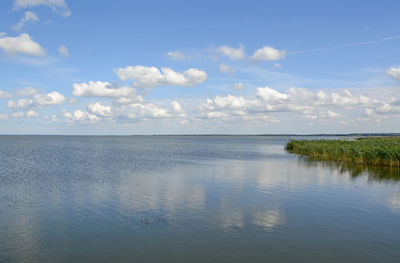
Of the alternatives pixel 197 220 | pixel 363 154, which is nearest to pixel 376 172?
pixel 363 154

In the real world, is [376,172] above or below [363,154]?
below

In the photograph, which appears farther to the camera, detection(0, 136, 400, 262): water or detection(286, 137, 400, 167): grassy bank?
detection(286, 137, 400, 167): grassy bank

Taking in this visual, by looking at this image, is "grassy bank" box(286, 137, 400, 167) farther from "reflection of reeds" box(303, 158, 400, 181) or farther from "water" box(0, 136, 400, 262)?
"water" box(0, 136, 400, 262)

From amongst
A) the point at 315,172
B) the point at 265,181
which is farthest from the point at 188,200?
the point at 315,172

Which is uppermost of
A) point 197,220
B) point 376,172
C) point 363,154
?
point 363,154

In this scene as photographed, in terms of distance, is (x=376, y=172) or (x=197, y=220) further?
(x=376, y=172)

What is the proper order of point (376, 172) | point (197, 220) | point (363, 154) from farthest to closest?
point (363, 154) < point (376, 172) < point (197, 220)

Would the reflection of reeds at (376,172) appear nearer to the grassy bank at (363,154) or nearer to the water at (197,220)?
the grassy bank at (363,154)

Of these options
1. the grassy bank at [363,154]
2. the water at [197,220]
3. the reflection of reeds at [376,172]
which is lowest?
the water at [197,220]

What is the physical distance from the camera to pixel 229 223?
14594 mm

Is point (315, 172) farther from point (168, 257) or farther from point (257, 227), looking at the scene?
point (168, 257)

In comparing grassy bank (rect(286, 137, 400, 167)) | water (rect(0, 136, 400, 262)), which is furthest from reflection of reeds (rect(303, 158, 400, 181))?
water (rect(0, 136, 400, 262))

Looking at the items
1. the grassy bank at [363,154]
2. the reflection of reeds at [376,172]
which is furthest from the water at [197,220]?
the grassy bank at [363,154]

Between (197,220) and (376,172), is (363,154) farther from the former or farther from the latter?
(197,220)
